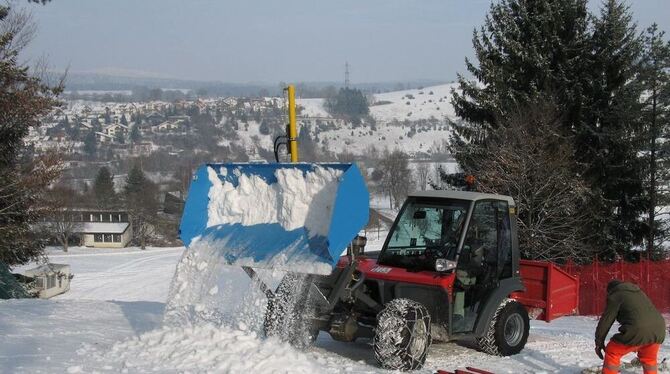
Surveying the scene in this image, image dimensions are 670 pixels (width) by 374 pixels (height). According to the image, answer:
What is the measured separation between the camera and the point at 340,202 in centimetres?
725

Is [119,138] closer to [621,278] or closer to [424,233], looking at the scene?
[621,278]

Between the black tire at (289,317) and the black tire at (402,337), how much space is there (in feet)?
3.13

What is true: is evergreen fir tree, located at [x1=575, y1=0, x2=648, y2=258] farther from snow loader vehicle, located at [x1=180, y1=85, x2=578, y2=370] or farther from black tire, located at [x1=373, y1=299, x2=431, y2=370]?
black tire, located at [x1=373, y1=299, x2=431, y2=370]

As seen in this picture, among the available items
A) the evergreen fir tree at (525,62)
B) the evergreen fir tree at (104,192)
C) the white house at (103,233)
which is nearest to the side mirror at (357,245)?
the evergreen fir tree at (525,62)

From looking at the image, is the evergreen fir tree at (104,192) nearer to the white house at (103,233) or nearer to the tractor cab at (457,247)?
the white house at (103,233)

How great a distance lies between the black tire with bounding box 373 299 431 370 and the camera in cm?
733

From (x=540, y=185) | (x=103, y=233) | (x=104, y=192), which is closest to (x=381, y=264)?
(x=540, y=185)

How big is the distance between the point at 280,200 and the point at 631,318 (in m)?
3.85

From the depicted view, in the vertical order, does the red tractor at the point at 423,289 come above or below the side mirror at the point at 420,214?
below

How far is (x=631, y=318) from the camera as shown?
6691 millimetres

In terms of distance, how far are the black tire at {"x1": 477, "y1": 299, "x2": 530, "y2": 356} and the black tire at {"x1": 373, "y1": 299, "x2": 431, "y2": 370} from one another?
1.32m

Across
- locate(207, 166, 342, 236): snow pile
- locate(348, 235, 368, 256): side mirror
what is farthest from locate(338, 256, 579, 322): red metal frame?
locate(207, 166, 342, 236): snow pile

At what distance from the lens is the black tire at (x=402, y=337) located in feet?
24.0

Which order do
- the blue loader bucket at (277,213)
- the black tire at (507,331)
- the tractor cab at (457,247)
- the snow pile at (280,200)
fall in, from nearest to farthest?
the blue loader bucket at (277,213) → the snow pile at (280,200) → the tractor cab at (457,247) → the black tire at (507,331)
